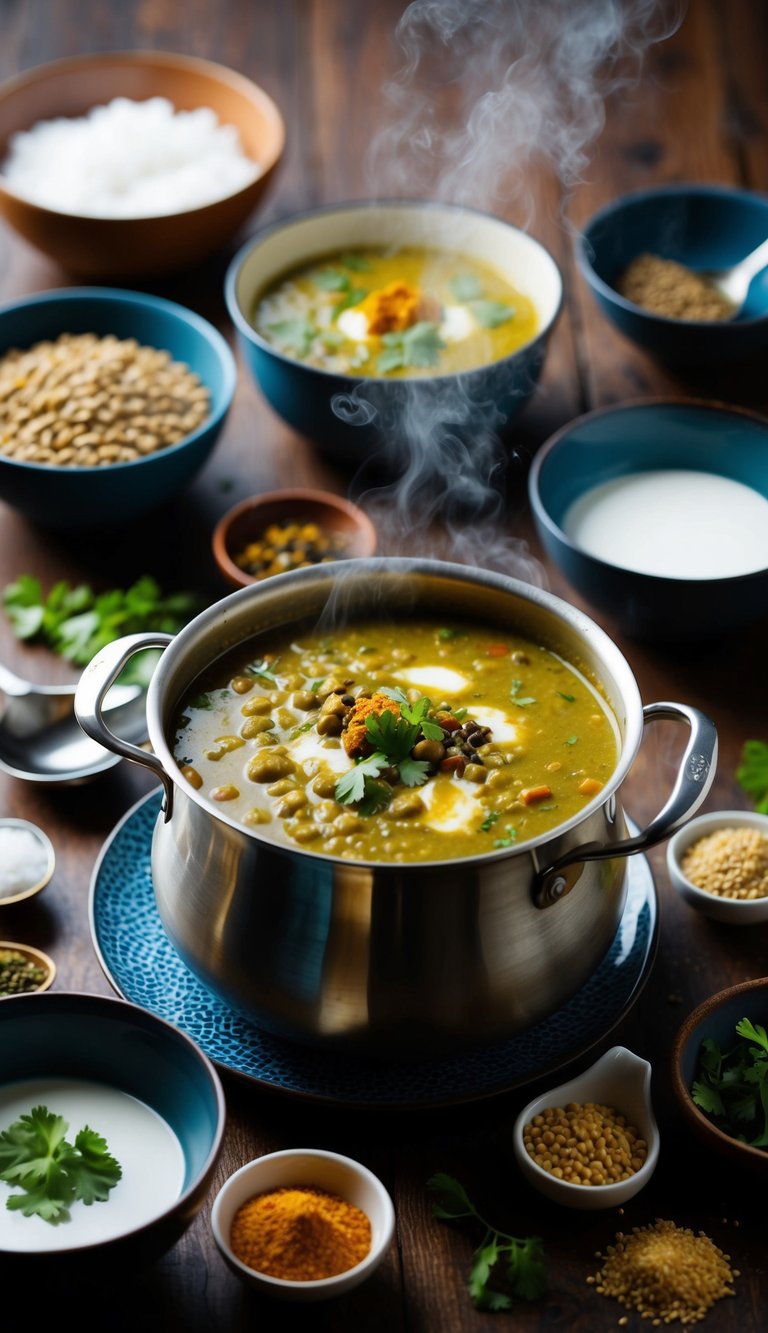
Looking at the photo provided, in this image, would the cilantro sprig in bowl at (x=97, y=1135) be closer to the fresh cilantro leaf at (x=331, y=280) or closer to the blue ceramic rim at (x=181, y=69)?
the fresh cilantro leaf at (x=331, y=280)

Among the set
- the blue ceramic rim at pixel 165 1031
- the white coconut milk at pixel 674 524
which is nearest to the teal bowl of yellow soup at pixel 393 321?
the white coconut milk at pixel 674 524

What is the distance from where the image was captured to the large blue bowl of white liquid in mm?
2748

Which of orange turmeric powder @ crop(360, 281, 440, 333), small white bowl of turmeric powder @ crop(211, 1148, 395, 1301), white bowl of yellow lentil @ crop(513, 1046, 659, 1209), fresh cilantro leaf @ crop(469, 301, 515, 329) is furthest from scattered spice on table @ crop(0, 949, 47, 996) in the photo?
fresh cilantro leaf @ crop(469, 301, 515, 329)

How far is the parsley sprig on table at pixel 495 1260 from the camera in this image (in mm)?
1844

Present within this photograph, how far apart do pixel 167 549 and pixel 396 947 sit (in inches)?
58.6

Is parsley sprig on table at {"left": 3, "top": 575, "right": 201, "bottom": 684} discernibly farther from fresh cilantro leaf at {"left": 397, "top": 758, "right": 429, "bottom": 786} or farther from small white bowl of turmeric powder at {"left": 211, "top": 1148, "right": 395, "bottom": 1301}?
small white bowl of turmeric powder at {"left": 211, "top": 1148, "right": 395, "bottom": 1301}

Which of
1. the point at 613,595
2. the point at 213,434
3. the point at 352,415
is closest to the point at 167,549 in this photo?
the point at 213,434

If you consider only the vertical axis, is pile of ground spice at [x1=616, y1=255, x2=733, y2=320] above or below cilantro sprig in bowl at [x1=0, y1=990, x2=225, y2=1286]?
above

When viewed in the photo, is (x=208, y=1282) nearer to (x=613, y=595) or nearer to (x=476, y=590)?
(x=476, y=590)

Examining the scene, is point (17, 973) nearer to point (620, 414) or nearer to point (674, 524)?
point (674, 524)

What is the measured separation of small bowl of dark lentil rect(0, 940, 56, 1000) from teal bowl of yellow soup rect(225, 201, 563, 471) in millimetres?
1367

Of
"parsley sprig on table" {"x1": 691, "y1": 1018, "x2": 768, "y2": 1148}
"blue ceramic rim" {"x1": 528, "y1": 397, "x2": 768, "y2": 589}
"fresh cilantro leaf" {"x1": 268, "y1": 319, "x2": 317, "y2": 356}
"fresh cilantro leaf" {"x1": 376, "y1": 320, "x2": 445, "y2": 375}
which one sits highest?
"fresh cilantro leaf" {"x1": 376, "y1": 320, "x2": 445, "y2": 375}

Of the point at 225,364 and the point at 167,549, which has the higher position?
the point at 225,364

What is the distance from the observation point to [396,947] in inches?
73.2
